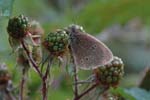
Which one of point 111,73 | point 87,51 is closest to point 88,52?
point 87,51

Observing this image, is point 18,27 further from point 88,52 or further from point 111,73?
point 111,73

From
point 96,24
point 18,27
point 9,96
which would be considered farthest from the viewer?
point 96,24

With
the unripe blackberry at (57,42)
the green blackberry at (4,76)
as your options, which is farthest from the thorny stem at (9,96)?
the unripe blackberry at (57,42)

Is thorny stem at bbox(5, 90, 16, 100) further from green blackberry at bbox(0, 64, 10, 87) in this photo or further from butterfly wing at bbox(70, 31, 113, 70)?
butterfly wing at bbox(70, 31, 113, 70)

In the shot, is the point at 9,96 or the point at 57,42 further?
the point at 9,96

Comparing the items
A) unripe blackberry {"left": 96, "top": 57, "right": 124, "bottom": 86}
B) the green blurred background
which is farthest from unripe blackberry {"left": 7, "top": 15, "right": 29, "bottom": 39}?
unripe blackberry {"left": 96, "top": 57, "right": 124, "bottom": 86}
